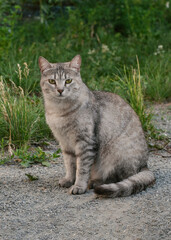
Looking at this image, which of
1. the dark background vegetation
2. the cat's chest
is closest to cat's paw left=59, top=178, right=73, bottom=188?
the cat's chest

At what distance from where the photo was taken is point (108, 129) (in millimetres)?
3893

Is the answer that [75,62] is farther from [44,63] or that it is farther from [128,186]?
[128,186]

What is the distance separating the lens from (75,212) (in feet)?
11.3

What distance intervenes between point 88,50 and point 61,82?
13.8 feet

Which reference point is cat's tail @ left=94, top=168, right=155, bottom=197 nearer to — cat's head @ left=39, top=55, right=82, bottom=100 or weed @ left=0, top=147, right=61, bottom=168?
cat's head @ left=39, top=55, right=82, bottom=100

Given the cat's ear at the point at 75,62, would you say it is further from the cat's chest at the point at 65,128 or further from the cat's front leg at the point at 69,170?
the cat's front leg at the point at 69,170

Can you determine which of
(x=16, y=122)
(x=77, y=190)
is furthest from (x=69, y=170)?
(x=16, y=122)

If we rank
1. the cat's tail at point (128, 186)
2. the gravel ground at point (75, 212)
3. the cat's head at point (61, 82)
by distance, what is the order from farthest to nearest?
the cat's head at point (61, 82)
the cat's tail at point (128, 186)
the gravel ground at point (75, 212)

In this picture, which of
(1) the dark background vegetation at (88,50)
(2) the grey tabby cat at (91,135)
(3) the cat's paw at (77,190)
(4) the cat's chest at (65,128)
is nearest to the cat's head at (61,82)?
(2) the grey tabby cat at (91,135)

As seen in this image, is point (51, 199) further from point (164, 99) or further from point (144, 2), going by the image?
point (144, 2)

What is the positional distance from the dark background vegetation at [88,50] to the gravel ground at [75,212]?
0.95 m

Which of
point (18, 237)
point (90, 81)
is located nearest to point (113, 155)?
point (18, 237)

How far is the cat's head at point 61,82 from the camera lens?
3.74 m

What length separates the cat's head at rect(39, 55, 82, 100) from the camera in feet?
12.3
